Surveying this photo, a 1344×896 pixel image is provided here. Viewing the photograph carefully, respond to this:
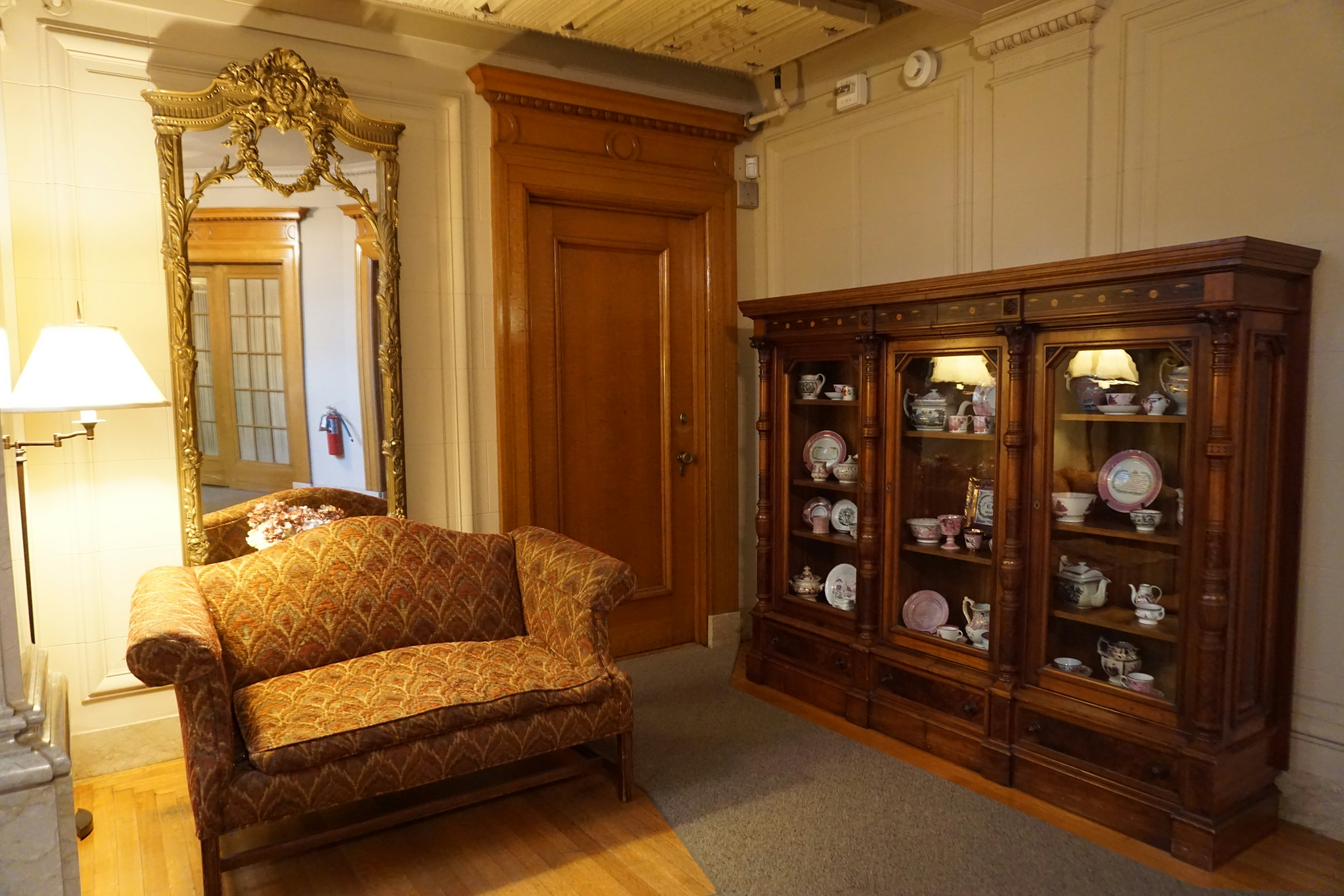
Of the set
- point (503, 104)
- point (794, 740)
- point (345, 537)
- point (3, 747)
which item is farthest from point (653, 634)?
point (3, 747)

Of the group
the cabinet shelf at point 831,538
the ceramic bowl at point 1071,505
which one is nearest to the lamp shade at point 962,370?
the ceramic bowl at point 1071,505

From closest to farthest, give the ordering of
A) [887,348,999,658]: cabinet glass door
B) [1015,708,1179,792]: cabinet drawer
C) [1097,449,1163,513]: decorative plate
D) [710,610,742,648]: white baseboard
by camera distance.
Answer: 1. [1015,708,1179,792]: cabinet drawer
2. [1097,449,1163,513]: decorative plate
3. [887,348,999,658]: cabinet glass door
4. [710,610,742,648]: white baseboard

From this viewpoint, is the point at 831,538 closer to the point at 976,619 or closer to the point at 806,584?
the point at 806,584

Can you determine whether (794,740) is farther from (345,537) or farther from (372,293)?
(372,293)

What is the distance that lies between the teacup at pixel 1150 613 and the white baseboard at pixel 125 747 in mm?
3017

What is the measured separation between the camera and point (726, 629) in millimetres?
4391

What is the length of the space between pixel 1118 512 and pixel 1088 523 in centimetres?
9

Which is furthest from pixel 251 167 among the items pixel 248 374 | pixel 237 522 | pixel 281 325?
pixel 237 522

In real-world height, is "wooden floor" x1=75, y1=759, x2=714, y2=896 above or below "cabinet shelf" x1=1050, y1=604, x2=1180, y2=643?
below

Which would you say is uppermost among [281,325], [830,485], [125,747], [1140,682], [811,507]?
[281,325]

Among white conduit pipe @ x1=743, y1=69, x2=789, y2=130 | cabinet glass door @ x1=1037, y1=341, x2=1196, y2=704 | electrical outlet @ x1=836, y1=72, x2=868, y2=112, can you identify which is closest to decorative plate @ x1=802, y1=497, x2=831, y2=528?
cabinet glass door @ x1=1037, y1=341, x2=1196, y2=704

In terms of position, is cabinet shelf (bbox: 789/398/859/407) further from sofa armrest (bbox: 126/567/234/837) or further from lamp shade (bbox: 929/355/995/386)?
sofa armrest (bbox: 126/567/234/837)

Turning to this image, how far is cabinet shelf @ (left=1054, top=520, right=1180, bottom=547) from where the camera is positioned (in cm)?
259

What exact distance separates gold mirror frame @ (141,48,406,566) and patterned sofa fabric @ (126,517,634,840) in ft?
1.64
